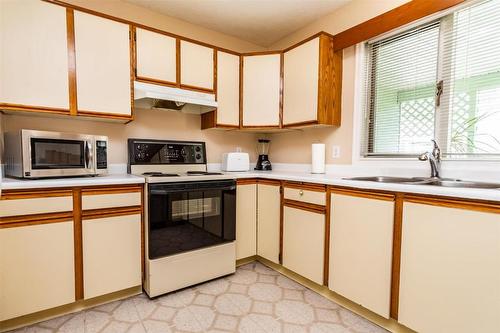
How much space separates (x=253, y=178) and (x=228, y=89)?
0.95m

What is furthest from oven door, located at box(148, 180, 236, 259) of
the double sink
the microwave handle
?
the double sink

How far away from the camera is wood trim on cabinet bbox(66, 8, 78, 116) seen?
1.75 m

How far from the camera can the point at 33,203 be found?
149cm

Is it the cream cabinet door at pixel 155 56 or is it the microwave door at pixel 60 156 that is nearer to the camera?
the microwave door at pixel 60 156

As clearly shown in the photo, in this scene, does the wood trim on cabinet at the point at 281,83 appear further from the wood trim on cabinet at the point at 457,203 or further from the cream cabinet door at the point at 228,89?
the wood trim on cabinet at the point at 457,203

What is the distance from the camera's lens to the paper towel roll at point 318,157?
7.80 ft

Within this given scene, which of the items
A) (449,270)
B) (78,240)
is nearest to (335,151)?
(449,270)

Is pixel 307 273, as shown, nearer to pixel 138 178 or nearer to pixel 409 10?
pixel 138 178

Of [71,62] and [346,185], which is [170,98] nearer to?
[71,62]

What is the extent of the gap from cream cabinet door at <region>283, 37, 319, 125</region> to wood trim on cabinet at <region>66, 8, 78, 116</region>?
5.74 feet

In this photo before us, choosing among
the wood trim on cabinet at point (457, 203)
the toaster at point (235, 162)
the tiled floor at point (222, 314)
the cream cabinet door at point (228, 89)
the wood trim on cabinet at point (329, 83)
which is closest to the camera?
the wood trim on cabinet at point (457, 203)

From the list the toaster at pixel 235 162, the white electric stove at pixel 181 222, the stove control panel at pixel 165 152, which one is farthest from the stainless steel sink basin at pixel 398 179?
the stove control panel at pixel 165 152

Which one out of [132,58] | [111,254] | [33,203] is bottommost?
[111,254]

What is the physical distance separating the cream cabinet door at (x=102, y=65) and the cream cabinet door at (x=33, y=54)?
0.09m
